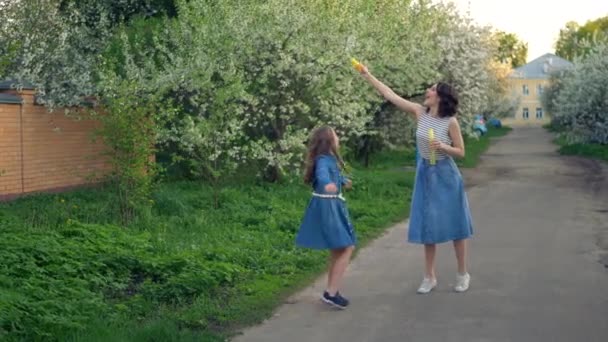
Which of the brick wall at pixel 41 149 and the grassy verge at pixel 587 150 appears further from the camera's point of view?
the grassy verge at pixel 587 150

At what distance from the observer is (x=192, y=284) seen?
28.1ft

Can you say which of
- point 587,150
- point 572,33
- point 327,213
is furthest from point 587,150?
point 572,33

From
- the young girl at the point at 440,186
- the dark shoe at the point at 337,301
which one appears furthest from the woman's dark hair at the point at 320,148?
the dark shoe at the point at 337,301

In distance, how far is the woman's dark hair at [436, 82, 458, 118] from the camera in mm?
8680

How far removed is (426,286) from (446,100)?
5.62 ft

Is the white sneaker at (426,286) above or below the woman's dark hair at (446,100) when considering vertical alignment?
below

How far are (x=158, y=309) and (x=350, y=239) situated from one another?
1767mm

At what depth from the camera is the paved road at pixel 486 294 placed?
7230 mm

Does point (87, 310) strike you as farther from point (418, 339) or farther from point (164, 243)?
point (164, 243)

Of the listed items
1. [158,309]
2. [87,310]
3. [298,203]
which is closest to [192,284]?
[158,309]

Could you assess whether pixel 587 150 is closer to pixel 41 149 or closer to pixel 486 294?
pixel 41 149

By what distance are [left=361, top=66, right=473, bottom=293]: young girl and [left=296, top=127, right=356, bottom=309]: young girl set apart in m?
0.77

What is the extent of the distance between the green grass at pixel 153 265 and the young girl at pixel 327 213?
2.03ft

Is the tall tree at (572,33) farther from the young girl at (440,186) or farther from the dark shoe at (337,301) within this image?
the dark shoe at (337,301)
